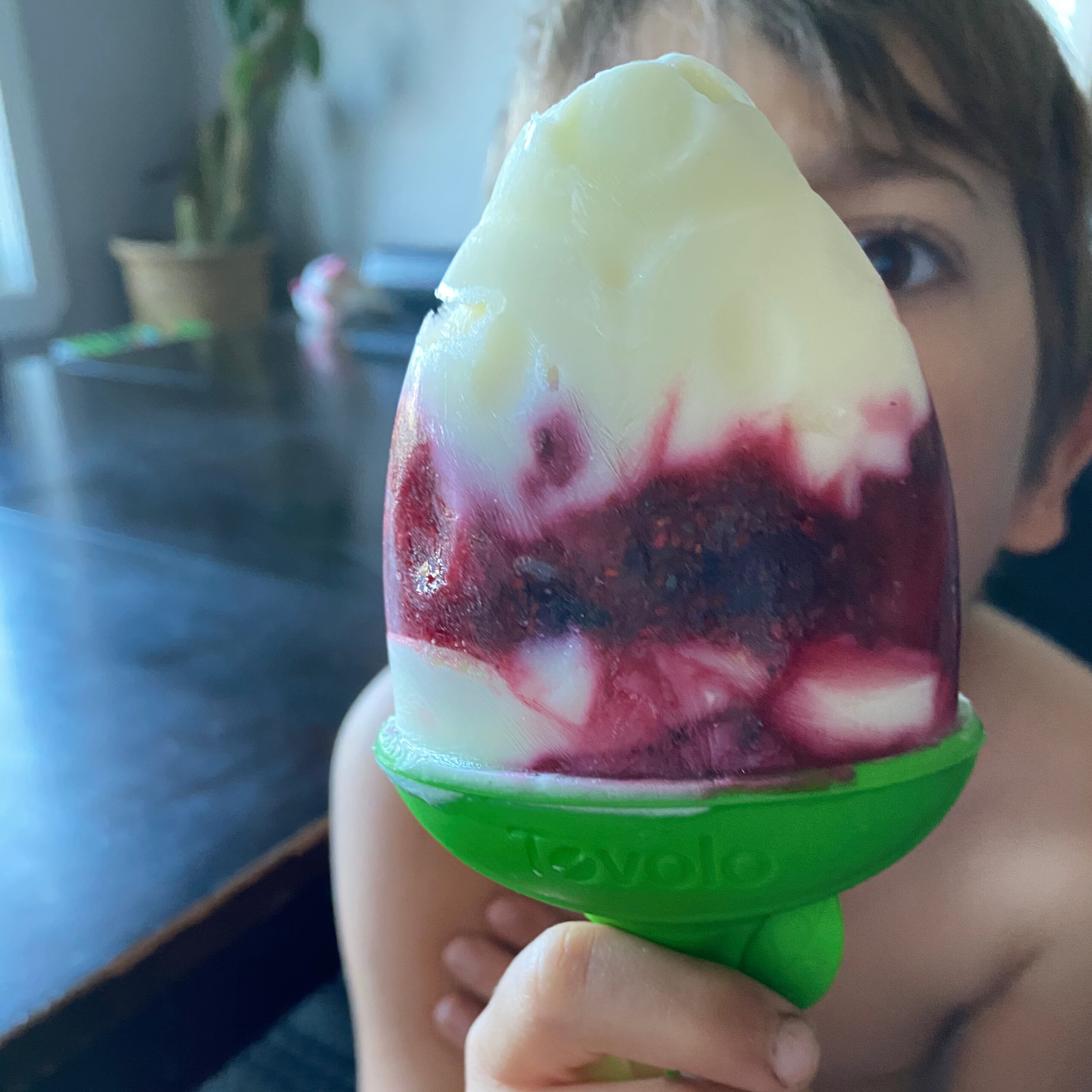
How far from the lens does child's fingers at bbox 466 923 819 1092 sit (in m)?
0.40

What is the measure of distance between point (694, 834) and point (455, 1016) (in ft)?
1.78

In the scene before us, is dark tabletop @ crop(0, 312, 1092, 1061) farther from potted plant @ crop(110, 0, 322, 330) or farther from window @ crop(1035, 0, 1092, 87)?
potted plant @ crop(110, 0, 322, 330)

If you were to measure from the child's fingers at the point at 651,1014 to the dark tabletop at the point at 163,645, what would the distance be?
313 millimetres

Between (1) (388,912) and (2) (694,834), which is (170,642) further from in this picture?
(2) (694,834)

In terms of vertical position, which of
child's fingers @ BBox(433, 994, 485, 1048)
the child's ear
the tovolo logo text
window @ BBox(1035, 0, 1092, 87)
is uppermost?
window @ BBox(1035, 0, 1092, 87)

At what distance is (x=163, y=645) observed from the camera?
96cm

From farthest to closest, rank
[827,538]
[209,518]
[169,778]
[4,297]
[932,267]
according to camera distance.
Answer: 1. [4,297]
2. [209,518]
3. [169,778]
4. [932,267]
5. [827,538]

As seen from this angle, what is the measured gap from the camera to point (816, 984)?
1.39 ft

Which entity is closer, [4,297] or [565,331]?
[565,331]

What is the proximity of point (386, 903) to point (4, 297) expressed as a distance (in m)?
2.82

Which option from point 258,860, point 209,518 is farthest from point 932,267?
point 209,518

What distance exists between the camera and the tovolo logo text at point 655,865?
1.10ft

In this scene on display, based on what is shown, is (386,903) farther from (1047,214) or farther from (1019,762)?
(1047,214)

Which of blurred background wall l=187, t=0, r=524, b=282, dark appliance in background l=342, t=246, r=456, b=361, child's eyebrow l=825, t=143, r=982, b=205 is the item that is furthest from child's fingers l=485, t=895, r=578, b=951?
blurred background wall l=187, t=0, r=524, b=282
